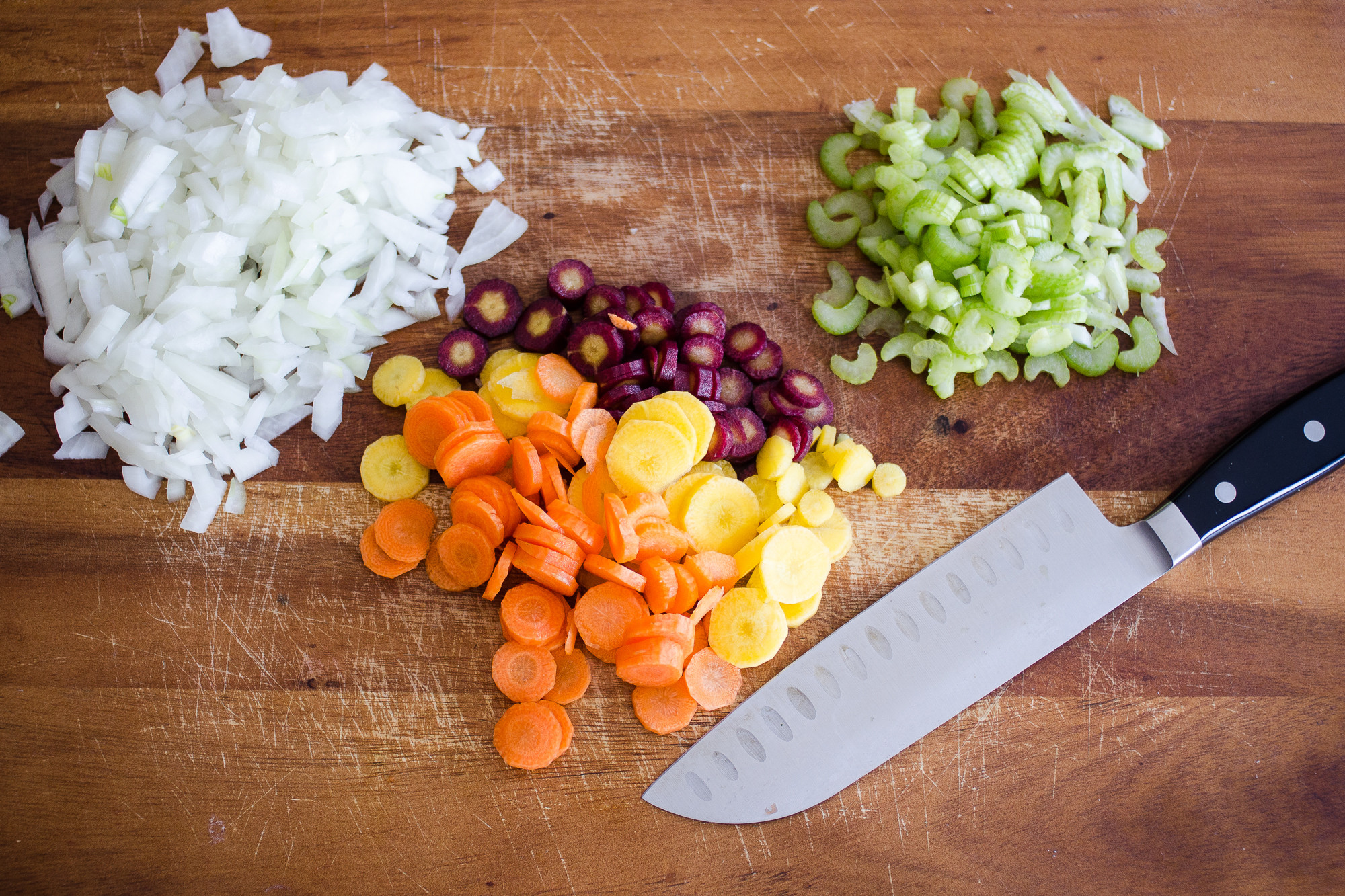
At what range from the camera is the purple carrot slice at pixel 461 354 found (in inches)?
80.5

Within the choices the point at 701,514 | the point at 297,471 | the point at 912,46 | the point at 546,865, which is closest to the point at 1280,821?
the point at 701,514

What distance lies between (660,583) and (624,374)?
497 mm

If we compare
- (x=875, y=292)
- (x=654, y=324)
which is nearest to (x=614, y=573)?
(x=654, y=324)

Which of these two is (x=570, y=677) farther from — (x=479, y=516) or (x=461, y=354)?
(x=461, y=354)

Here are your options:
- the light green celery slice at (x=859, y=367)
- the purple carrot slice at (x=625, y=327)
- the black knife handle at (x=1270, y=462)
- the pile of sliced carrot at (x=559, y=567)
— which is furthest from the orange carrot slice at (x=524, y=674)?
the black knife handle at (x=1270, y=462)

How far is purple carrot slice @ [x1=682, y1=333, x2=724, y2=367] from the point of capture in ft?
6.50

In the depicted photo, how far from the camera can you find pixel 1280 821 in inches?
74.9

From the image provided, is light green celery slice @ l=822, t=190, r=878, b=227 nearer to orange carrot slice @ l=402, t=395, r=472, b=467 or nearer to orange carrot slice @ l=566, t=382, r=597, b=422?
orange carrot slice @ l=566, t=382, r=597, b=422

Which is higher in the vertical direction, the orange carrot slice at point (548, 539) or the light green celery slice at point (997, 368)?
the light green celery slice at point (997, 368)

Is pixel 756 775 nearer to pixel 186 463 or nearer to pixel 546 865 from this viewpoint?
pixel 546 865

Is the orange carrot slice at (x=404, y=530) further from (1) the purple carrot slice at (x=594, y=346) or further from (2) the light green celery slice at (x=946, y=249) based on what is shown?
(2) the light green celery slice at (x=946, y=249)

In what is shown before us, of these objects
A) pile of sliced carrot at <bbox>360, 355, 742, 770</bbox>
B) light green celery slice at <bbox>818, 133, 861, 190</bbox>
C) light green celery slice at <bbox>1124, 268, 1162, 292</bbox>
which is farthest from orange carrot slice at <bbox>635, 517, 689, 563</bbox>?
light green celery slice at <bbox>1124, 268, 1162, 292</bbox>

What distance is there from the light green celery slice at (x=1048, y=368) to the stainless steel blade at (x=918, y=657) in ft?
1.06

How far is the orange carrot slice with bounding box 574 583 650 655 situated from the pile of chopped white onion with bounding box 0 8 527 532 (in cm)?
79
